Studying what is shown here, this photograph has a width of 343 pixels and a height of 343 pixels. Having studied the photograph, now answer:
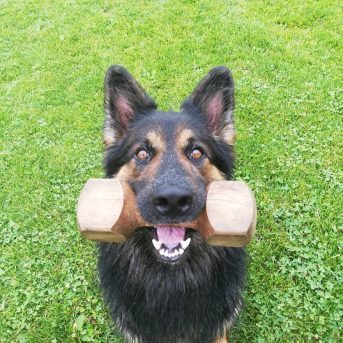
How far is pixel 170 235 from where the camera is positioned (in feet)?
9.82

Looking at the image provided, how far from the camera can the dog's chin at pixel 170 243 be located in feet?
9.69

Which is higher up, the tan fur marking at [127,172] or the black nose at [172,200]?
the black nose at [172,200]

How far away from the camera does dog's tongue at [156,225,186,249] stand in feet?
9.76

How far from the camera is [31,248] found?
4.89m

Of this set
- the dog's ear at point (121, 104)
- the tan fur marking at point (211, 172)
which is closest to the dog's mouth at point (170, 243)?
the tan fur marking at point (211, 172)

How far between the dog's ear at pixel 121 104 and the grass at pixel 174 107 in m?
1.77

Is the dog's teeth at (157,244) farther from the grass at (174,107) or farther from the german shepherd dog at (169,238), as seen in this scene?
the grass at (174,107)

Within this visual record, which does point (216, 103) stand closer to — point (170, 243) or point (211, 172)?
point (211, 172)

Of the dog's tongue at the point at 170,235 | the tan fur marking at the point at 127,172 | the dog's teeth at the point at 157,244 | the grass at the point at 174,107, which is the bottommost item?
the grass at the point at 174,107

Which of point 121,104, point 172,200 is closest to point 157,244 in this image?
point 172,200

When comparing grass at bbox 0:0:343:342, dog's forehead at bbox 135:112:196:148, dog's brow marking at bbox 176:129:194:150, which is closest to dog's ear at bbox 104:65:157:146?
dog's forehead at bbox 135:112:196:148

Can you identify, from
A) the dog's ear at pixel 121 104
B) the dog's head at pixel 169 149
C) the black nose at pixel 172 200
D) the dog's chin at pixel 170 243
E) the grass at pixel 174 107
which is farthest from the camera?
the grass at pixel 174 107

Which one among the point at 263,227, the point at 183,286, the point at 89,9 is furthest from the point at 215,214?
the point at 89,9

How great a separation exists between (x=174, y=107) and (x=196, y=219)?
373 cm
